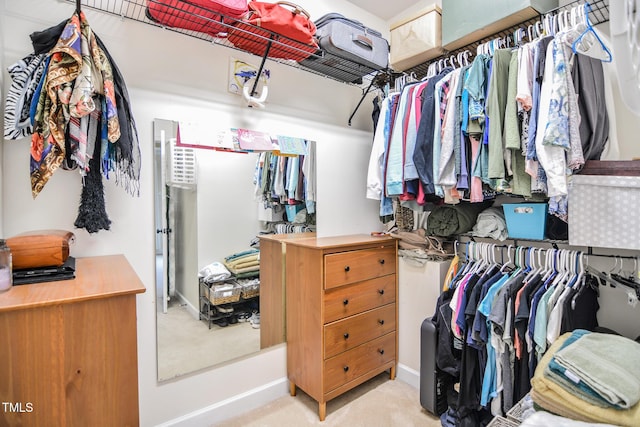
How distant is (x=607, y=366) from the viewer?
844mm

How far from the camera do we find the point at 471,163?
1.62 metres

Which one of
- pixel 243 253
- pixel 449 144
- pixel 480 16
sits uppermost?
pixel 480 16

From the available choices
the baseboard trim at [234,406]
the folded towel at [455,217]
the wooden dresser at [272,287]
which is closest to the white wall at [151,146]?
the baseboard trim at [234,406]

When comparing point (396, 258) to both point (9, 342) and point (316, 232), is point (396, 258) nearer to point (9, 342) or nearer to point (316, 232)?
point (316, 232)

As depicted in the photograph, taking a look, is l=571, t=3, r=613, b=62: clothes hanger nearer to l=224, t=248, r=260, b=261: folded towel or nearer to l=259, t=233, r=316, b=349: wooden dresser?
l=259, t=233, r=316, b=349: wooden dresser

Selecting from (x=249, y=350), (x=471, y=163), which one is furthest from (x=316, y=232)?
(x=471, y=163)

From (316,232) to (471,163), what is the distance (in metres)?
1.09

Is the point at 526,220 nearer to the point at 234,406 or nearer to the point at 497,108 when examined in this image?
the point at 497,108

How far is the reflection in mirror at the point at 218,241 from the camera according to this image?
5.50ft

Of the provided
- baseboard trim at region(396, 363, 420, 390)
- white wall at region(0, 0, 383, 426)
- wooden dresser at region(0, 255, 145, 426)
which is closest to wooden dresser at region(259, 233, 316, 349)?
white wall at region(0, 0, 383, 426)

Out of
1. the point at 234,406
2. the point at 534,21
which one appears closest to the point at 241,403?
the point at 234,406

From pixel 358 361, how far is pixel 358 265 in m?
0.62

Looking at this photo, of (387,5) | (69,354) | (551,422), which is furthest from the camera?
(387,5)

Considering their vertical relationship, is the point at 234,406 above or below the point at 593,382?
below
